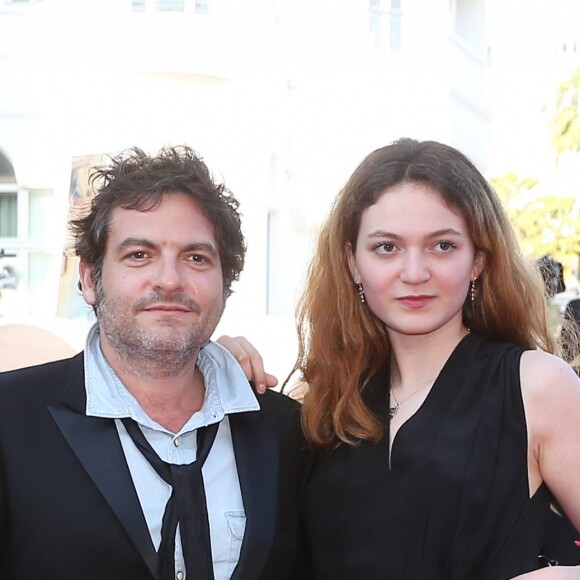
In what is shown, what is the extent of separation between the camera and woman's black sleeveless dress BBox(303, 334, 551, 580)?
Result: 226 cm

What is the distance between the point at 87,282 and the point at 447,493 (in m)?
1.15

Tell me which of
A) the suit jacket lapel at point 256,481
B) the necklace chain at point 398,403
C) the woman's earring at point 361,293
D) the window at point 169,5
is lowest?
the suit jacket lapel at point 256,481

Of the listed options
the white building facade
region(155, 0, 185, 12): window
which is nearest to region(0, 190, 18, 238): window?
the white building facade

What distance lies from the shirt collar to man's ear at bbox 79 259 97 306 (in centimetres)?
9

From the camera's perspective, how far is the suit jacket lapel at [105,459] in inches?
85.6

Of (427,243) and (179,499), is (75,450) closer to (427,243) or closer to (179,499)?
(179,499)

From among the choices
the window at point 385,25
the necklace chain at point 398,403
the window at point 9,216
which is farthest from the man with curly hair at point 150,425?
the window at point 385,25

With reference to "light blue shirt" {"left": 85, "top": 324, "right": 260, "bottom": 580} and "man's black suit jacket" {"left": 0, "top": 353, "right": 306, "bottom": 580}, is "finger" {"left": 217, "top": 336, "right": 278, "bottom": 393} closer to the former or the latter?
"light blue shirt" {"left": 85, "top": 324, "right": 260, "bottom": 580}

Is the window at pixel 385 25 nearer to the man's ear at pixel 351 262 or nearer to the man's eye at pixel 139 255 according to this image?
the man's ear at pixel 351 262

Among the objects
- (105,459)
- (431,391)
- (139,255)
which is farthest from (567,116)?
(105,459)

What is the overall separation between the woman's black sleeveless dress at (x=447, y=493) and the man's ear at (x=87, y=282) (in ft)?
2.69

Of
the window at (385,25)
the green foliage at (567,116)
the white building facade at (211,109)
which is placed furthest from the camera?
the green foliage at (567,116)

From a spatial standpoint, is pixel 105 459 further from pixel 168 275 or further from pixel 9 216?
pixel 9 216

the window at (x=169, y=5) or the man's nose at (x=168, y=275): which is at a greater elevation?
the window at (x=169, y=5)
